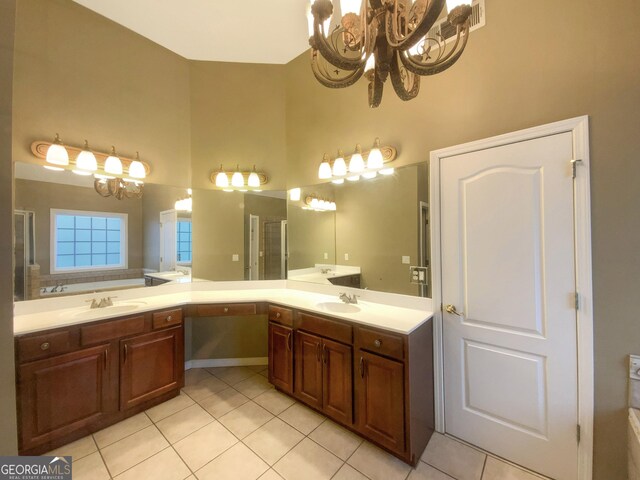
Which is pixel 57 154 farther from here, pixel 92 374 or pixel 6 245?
pixel 6 245

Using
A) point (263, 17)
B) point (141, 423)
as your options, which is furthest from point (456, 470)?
point (263, 17)

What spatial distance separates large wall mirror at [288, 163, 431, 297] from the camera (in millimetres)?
2020

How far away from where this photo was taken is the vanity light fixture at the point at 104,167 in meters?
2.03

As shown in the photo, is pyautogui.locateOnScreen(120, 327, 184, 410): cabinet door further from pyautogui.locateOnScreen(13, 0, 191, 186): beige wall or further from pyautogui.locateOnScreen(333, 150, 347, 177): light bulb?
pyautogui.locateOnScreen(333, 150, 347, 177): light bulb

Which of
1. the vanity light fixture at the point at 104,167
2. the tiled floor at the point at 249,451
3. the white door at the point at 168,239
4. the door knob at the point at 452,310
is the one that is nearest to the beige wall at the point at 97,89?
the vanity light fixture at the point at 104,167

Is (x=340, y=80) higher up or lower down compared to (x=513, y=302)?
higher up

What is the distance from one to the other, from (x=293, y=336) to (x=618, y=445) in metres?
2.01

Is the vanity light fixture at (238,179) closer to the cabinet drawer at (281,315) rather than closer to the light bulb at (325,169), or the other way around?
the light bulb at (325,169)

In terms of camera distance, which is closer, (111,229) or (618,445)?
(618,445)

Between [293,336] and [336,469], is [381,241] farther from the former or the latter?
[336,469]

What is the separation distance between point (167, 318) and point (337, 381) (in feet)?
5.06

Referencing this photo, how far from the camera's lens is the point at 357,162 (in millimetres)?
2285

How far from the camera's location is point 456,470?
1584 millimetres

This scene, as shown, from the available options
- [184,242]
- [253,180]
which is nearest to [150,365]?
[184,242]
